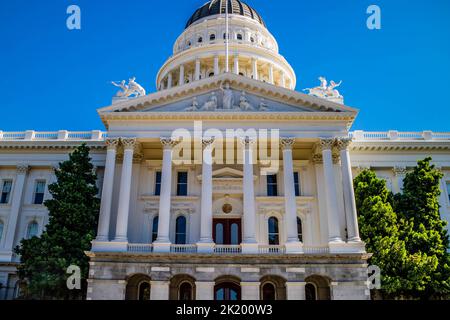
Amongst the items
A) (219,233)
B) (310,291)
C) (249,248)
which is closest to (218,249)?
(249,248)

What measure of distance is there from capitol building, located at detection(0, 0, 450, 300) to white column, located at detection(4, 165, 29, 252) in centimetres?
8

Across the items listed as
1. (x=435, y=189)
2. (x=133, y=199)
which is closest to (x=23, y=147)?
(x=133, y=199)

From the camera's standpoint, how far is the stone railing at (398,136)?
121 feet

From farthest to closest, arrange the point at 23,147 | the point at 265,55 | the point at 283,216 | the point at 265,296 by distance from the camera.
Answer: the point at 265,55, the point at 23,147, the point at 283,216, the point at 265,296

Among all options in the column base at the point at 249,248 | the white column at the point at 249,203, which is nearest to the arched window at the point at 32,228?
the white column at the point at 249,203

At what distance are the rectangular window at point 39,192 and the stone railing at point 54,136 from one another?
3762 mm

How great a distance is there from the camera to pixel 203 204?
93.8 ft

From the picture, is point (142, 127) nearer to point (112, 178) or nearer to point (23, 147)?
point (112, 178)

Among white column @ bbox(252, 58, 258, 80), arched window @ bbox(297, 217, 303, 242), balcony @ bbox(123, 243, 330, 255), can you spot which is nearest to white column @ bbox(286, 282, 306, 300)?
balcony @ bbox(123, 243, 330, 255)

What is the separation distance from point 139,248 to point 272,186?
11358 millimetres

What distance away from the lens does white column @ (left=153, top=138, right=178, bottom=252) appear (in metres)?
27.2

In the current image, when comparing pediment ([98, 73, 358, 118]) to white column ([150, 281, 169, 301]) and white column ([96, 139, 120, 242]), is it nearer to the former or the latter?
white column ([96, 139, 120, 242])

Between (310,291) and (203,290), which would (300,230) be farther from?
(203,290)
